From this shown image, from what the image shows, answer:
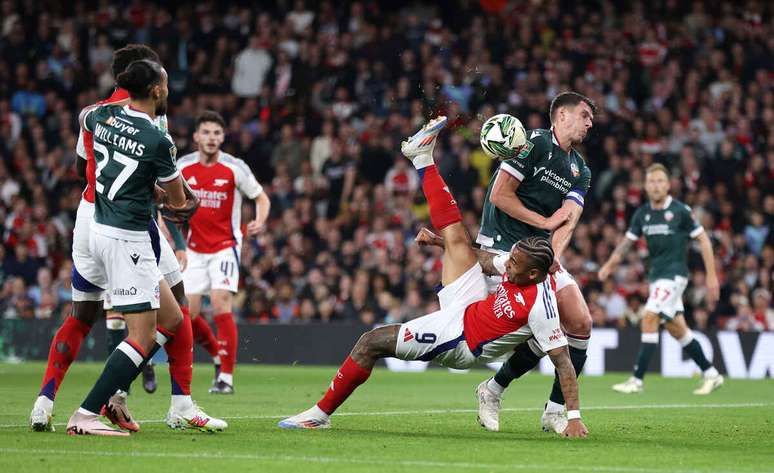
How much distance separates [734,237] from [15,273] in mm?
12159

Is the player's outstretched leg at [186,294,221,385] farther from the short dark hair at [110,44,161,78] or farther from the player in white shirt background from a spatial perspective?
the short dark hair at [110,44,161,78]

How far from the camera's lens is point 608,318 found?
19719 millimetres

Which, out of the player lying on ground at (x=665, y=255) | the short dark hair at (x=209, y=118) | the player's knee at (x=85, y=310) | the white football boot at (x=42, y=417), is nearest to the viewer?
the white football boot at (x=42, y=417)

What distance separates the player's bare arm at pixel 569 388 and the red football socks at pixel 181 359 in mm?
2438

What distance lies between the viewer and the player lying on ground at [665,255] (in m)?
15.2

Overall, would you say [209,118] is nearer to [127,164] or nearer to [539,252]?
[127,164]

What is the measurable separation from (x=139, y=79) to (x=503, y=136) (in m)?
2.66

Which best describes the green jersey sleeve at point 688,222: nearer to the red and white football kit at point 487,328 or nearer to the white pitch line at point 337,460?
the red and white football kit at point 487,328

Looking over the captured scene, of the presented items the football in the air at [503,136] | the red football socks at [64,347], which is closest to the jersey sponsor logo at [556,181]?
the football in the air at [503,136]

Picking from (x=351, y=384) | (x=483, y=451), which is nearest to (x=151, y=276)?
(x=351, y=384)

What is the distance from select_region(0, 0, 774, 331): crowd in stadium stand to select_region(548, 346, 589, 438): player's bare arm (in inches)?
444

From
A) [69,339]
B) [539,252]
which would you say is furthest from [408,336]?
[69,339]

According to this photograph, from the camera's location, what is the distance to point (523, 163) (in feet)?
30.4

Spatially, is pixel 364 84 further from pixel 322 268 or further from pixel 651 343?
pixel 651 343
